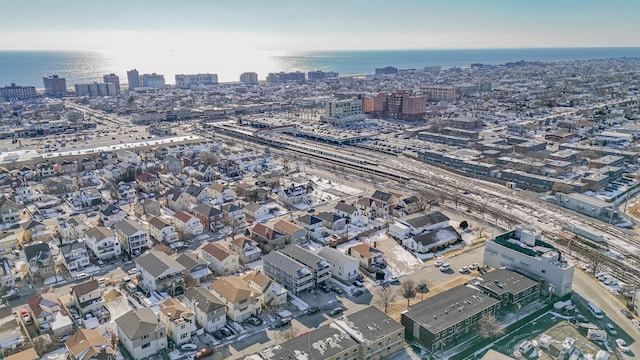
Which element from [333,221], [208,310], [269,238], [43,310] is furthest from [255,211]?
[43,310]

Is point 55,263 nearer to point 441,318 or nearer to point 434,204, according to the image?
point 441,318

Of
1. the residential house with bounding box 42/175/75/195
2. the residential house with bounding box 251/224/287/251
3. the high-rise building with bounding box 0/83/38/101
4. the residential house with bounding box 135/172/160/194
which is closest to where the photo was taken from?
the residential house with bounding box 251/224/287/251

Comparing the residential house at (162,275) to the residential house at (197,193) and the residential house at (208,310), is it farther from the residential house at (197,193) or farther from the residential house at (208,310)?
the residential house at (197,193)

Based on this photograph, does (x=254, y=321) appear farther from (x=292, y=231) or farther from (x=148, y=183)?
(x=148, y=183)

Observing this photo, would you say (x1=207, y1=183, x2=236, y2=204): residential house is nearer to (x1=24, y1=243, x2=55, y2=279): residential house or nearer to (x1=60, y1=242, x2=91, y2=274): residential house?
(x1=60, y1=242, x2=91, y2=274): residential house

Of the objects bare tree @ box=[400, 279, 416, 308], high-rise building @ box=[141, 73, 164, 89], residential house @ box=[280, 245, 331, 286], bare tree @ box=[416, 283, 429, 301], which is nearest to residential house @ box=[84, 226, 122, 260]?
residential house @ box=[280, 245, 331, 286]
